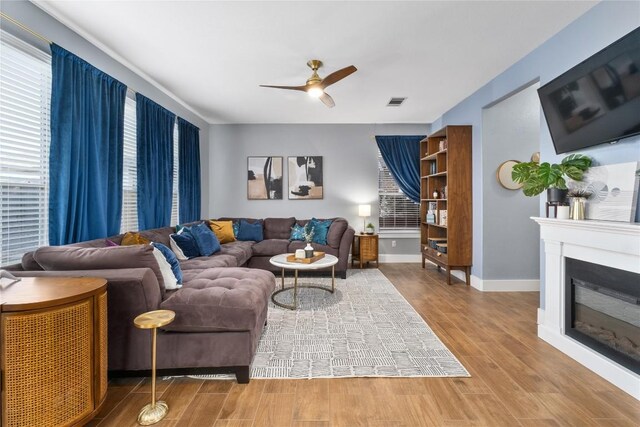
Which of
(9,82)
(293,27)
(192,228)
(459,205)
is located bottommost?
(192,228)

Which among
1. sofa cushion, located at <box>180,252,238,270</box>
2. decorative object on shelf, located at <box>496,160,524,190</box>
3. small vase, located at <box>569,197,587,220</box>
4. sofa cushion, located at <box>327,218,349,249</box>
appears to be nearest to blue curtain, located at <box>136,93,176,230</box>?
sofa cushion, located at <box>180,252,238,270</box>

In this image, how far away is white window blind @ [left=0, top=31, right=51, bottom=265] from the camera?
6.94 ft

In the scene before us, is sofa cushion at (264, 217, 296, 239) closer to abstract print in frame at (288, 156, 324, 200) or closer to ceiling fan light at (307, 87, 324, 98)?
abstract print in frame at (288, 156, 324, 200)

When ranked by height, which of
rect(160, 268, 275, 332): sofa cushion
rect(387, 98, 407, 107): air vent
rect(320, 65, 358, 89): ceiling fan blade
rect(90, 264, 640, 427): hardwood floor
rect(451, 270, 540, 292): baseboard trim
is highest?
rect(387, 98, 407, 107): air vent

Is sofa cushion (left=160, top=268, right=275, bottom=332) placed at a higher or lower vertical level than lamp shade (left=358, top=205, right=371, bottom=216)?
lower

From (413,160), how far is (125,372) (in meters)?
5.38

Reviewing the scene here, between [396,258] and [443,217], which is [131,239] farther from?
[396,258]

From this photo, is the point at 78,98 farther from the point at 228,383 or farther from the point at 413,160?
the point at 413,160

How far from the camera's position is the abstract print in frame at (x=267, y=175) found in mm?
5809

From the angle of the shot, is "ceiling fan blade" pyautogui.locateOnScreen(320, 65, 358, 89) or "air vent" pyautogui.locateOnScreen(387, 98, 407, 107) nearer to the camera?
"ceiling fan blade" pyautogui.locateOnScreen(320, 65, 358, 89)

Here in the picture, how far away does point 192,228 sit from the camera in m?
3.95

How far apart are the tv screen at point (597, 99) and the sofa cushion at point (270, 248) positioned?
144 inches

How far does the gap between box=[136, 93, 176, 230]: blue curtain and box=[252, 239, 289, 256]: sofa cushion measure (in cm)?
138

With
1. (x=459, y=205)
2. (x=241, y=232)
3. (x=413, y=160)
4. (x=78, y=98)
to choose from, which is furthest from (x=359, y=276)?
(x=78, y=98)
